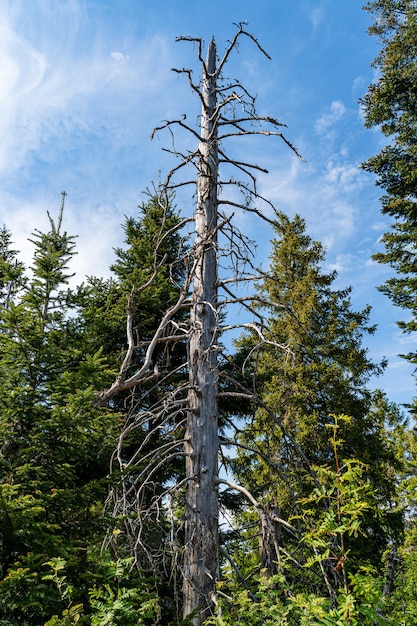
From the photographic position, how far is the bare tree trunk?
4.84 meters

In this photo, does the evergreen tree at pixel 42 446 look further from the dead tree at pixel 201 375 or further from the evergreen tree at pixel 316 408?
the evergreen tree at pixel 316 408

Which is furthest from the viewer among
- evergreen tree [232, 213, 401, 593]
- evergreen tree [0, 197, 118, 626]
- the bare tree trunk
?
evergreen tree [232, 213, 401, 593]

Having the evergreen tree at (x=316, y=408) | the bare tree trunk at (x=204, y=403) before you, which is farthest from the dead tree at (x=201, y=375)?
the evergreen tree at (x=316, y=408)

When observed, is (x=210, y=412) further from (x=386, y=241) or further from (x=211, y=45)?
(x=386, y=241)

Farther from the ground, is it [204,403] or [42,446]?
[204,403]

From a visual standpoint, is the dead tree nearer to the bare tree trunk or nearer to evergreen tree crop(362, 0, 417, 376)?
the bare tree trunk

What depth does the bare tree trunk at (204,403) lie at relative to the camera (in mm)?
4844

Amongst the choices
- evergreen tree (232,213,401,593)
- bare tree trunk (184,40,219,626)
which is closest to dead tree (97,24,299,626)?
bare tree trunk (184,40,219,626)

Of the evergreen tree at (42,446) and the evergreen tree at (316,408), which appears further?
the evergreen tree at (316,408)

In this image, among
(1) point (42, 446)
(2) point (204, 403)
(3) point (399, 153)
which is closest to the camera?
(1) point (42, 446)

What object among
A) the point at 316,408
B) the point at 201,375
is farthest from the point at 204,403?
the point at 316,408

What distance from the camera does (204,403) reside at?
5633 mm

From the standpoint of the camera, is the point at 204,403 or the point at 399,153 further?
the point at 399,153

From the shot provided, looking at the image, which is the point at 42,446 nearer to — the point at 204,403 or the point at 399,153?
the point at 204,403
